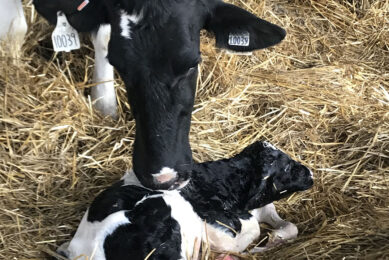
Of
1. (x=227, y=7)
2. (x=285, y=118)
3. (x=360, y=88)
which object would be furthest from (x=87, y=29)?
(x=360, y=88)

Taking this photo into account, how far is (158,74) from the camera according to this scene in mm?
2297

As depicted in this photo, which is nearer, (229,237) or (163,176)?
(163,176)

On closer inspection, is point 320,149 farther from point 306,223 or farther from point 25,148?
point 25,148

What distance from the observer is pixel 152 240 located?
92.6 inches

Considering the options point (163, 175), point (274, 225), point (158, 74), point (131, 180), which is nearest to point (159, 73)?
point (158, 74)

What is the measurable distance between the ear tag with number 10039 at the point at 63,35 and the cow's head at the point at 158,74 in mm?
406

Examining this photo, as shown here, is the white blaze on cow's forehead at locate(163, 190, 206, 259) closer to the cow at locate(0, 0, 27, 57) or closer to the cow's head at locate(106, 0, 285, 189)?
the cow's head at locate(106, 0, 285, 189)

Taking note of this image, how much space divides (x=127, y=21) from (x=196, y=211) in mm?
1016

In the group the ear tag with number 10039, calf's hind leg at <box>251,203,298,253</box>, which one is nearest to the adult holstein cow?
the ear tag with number 10039

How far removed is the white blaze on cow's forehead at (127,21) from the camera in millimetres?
2386

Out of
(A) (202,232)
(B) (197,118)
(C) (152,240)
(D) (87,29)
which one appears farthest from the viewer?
(B) (197,118)

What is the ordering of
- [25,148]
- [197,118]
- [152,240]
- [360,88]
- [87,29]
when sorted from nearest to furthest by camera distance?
[152,240], [87,29], [25,148], [197,118], [360,88]

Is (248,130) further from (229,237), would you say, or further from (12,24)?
(12,24)

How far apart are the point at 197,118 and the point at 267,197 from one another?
1026 millimetres
